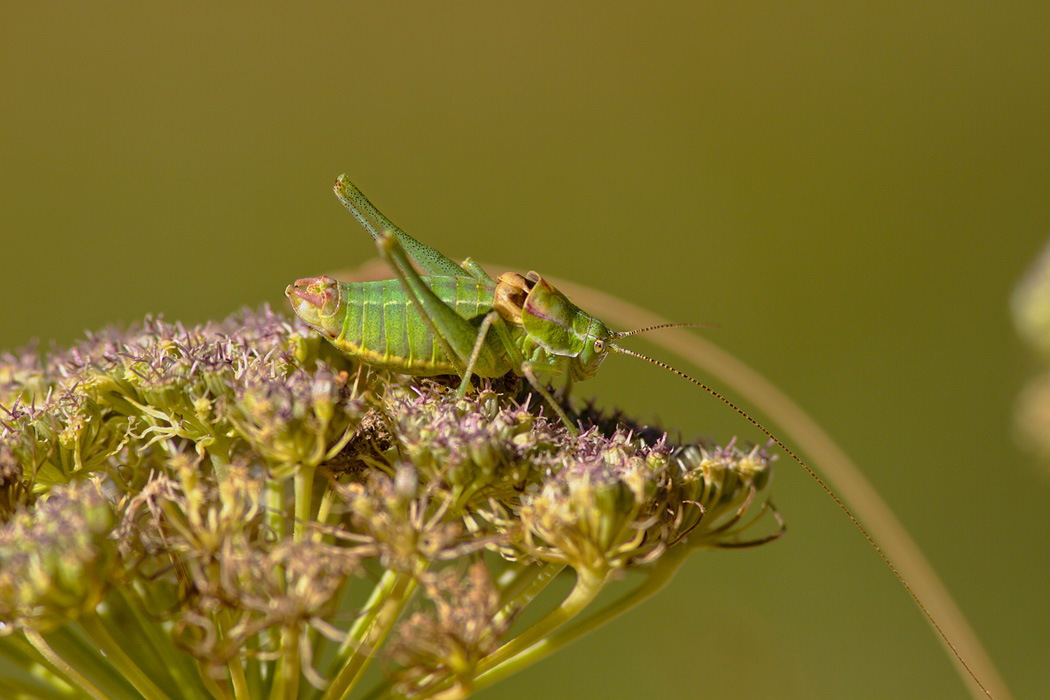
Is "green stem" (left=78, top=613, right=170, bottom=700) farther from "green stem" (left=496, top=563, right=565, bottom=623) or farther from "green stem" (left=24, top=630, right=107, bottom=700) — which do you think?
"green stem" (left=496, top=563, right=565, bottom=623)

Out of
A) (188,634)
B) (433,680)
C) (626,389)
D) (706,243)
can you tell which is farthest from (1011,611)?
(188,634)

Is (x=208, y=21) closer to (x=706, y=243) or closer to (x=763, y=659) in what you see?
(x=706, y=243)

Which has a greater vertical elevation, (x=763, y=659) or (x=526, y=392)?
(x=526, y=392)

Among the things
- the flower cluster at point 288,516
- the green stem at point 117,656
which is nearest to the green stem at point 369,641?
the flower cluster at point 288,516

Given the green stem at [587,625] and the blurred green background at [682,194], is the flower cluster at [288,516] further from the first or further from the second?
the blurred green background at [682,194]

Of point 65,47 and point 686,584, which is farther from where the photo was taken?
point 65,47

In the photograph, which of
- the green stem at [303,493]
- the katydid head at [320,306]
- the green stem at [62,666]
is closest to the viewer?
the green stem at [62,666]
